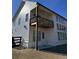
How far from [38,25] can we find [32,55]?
21.6 inches

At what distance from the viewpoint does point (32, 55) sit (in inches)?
129

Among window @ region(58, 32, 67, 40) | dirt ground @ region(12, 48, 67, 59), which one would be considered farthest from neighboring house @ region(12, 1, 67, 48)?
dirt ground @ region(12, 48, 67, 59)

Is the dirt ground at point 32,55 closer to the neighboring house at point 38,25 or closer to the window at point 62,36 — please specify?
the neighboring house at point 38,25

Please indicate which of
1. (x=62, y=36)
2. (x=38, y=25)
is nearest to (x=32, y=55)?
(x=38, y=25)

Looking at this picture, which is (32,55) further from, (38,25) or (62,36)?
(62,36)

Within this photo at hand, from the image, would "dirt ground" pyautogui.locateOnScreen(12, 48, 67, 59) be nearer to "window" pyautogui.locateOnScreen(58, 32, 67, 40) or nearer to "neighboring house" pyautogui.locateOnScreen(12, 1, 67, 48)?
"neighboring house" pyautogui.locateOnScreen(12, 1, 67, 48)

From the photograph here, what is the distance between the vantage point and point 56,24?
345cm

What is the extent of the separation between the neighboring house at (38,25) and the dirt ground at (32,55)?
0.11 m

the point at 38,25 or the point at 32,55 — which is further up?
the point at 38,25

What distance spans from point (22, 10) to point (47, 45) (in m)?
0.77

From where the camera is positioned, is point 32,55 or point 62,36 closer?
point 32,55
